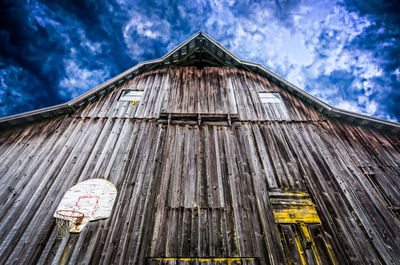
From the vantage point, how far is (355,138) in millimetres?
7020

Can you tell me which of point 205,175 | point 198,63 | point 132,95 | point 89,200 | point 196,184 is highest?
point 198,63

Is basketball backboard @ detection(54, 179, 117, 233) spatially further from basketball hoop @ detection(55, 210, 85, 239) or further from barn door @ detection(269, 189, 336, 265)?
barn door @ detection(269, 189, 336, 265)

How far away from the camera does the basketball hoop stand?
181 inches

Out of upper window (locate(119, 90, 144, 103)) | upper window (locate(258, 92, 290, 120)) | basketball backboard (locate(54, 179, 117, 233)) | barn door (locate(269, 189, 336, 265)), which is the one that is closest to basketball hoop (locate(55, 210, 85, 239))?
basketball backboard (locate(54, 179, 117, 233))

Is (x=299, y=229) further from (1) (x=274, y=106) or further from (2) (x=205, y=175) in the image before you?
(1) (x=274, y=106)

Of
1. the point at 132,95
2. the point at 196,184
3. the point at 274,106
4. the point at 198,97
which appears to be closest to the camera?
the point at 196,184

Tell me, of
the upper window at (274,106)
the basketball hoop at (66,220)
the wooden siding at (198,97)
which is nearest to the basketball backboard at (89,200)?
the basketball hoop at (66,220)

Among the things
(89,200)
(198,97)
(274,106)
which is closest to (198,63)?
(198,97)

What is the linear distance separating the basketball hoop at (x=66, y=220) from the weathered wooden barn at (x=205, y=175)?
0.19m

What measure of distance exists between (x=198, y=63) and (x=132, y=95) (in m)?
4.50

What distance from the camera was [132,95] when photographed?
8.26 m

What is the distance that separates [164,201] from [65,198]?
3.07m

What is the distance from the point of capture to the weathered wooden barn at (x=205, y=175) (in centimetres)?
444

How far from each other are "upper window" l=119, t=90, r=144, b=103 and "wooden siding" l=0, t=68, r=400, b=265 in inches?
20.1
